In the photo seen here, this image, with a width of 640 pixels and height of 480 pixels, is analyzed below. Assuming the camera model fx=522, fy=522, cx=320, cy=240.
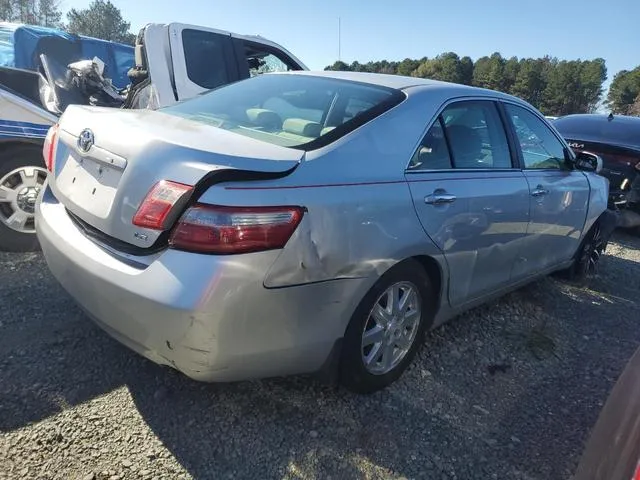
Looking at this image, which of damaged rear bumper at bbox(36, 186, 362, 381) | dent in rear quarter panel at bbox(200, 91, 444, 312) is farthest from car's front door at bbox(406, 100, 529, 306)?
damaged rear bumper at bbox(36, 186, 362, 381)

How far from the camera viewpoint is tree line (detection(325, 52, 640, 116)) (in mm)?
47622

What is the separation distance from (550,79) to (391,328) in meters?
56.0

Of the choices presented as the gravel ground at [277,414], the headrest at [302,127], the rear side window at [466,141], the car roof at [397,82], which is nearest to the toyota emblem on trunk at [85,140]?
the headrest at [302,127]

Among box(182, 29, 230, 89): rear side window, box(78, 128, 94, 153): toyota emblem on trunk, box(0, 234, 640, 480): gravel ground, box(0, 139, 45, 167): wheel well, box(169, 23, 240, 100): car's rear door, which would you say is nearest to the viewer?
box(0, 234, 640, 480): gravel ground

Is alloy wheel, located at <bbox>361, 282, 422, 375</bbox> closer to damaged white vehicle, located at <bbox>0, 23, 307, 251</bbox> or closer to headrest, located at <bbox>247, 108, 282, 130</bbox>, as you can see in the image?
headrest, located at <bbox>247, 108, 282, 130</bbox>

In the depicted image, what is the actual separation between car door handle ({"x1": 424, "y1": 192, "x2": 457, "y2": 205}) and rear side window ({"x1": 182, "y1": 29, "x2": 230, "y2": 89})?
3.67 m

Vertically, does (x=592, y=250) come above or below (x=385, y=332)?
below

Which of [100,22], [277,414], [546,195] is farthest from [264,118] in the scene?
[100,22]

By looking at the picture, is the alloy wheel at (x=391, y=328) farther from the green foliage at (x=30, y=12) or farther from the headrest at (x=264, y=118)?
the green foliage at (x=30, y=12)

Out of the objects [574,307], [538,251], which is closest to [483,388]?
[538,251]

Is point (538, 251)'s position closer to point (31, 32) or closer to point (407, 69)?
point (31, 32)

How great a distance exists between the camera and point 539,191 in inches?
138

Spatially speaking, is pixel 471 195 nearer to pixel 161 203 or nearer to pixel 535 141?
pixel 535 141

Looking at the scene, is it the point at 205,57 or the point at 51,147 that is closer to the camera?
the point at 51,147
